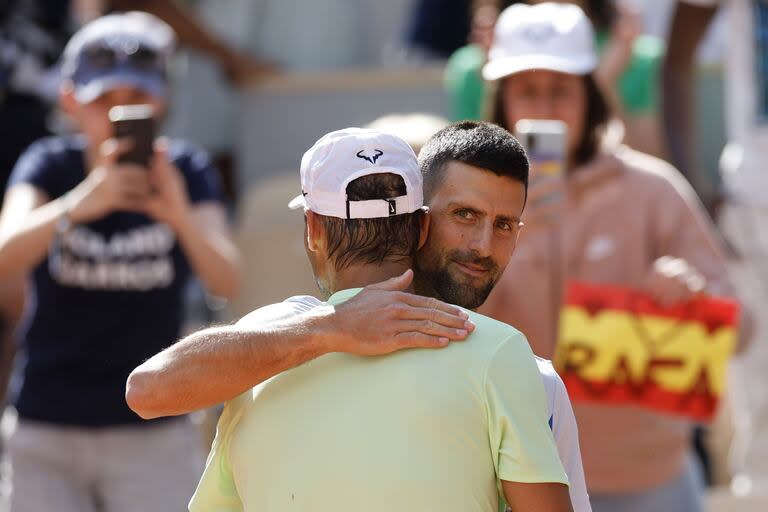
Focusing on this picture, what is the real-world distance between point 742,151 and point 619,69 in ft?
2.60

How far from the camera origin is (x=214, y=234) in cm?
461

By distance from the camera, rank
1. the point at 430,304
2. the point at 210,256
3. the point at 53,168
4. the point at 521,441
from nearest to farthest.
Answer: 1. the point at 521,441
2. the point at 430,304
3. the point at 210,256
4. the point at 53,168

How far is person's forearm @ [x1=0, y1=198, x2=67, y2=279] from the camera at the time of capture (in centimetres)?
436

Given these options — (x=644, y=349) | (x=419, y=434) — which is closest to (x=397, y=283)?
(x=419, y=434)

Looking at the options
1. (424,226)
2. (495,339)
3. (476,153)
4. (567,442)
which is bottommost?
(567,442)

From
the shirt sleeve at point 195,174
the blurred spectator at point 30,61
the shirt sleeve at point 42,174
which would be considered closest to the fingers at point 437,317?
the shirt sleeve at point 195,174

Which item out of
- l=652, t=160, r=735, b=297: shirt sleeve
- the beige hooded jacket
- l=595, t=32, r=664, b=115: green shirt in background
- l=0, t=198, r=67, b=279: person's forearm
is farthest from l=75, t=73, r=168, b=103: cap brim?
l=595, t=32, r=664, b=115: green shirt in background

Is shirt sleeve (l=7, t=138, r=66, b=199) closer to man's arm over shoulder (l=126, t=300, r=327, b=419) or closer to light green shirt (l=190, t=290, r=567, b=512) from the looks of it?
man's arm over shoulder (l=126, t=300, r=327, b=419)

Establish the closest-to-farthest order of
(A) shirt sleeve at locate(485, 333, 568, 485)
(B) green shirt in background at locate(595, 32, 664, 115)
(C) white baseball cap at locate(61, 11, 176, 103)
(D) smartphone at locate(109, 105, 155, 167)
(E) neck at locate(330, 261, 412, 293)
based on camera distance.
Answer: (A) shirt sleeve at locate(485, 333, 568, 485) → (E) neck at locate(330, 261, 412, 293) → (D) smartphone at locate(109, 105, 155, 167) → (C) white baseball cap at locate(61, 11, 176, 103) → (B) green shirt in background at locate(595, 32, 664, 115)

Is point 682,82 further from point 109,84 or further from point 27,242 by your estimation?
point 27,242

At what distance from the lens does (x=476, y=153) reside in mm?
2668

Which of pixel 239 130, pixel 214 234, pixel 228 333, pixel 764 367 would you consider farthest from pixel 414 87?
pixel 228 333

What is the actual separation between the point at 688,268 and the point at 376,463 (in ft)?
6.34

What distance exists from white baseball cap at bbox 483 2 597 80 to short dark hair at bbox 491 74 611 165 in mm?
56
